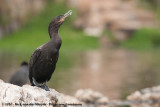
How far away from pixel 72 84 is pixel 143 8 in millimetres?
30739

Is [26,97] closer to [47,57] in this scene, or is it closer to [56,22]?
[47,57]

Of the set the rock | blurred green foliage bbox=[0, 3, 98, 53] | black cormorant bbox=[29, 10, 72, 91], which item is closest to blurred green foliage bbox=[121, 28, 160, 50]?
blurred green foliage bbox=[0, 3, 98, 53]

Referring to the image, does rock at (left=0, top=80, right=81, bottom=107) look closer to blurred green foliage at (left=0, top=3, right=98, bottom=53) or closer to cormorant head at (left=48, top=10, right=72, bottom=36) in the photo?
cormorant head at (left=48, top=10, right=72, bottom=36)

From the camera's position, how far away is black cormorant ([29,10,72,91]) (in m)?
5.95

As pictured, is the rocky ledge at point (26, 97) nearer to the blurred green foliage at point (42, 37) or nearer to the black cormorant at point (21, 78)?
the black cormorant at point (21, 78)

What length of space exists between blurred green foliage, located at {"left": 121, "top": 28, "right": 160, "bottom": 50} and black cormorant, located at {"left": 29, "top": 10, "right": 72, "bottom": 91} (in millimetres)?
33378

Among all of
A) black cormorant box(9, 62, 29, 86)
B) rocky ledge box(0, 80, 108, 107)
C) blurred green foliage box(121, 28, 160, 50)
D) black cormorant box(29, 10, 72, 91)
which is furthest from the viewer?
blurred green foliage box(121, 28, 160, 50)

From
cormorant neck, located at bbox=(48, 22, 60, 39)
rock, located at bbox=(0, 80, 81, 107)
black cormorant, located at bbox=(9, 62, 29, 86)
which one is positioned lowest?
rock, located at bbox=(0, 80, 81, 107)

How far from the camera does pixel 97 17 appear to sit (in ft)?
139

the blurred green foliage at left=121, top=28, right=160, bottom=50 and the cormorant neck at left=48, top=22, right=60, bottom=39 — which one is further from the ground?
the blurred green foliage at left=121, top=28, right=160, bottom=50

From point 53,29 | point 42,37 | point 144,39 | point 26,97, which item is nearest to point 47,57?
point 53,29

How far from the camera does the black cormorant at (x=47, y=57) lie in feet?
19.5

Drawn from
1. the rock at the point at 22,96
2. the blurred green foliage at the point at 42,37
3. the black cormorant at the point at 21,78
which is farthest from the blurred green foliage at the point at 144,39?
the rock at the point at 22,96

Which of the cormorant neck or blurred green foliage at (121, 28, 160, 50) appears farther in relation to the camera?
blurred green foliage at (121, 28, 160, 50)
